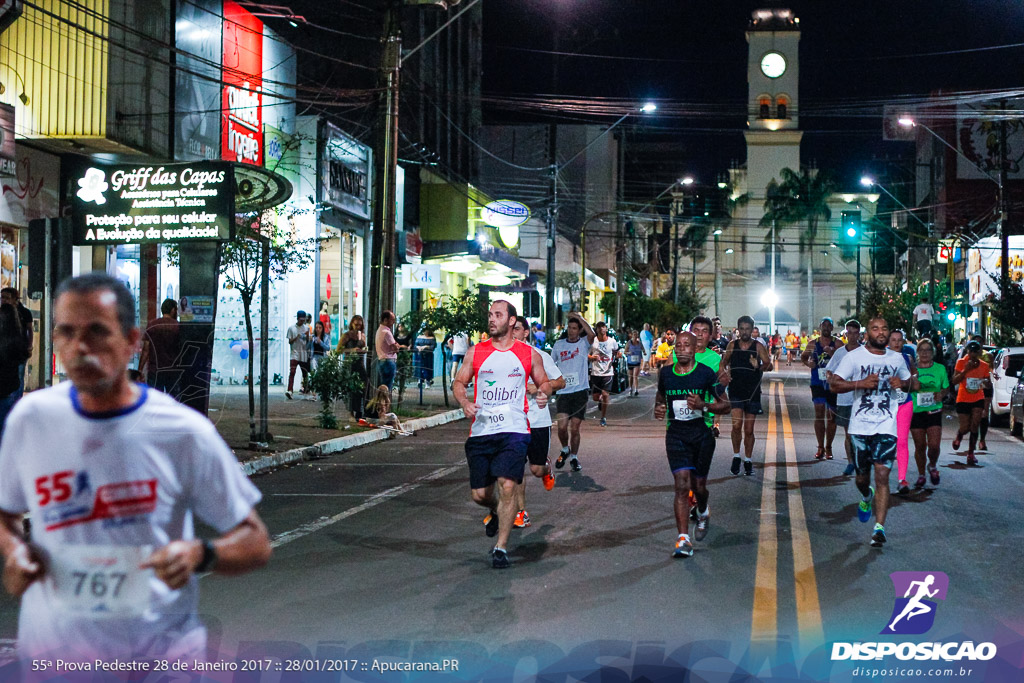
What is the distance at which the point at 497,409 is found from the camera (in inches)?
346

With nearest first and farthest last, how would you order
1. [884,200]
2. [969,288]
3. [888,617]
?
[888,617] → [969,288] → [884,200]

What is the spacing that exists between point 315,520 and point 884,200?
288 feet

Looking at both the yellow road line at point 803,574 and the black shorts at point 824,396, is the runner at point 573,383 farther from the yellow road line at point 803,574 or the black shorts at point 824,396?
the black shorts at point 824,396

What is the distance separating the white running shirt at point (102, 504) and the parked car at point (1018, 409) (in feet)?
64.2

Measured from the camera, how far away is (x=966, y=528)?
1034 cm

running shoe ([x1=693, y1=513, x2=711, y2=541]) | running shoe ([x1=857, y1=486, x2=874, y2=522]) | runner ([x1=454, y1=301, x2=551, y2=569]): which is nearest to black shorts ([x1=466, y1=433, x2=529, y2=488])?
runner ([x1=454, y1=301, x2=551, y2=569])

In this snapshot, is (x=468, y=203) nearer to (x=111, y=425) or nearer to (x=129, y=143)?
(x=129, y=143)

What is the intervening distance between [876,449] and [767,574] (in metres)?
2.11

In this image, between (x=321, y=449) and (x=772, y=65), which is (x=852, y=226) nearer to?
(x=321, y=449)

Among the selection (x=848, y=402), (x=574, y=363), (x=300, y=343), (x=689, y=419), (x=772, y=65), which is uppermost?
(x=772, y=65)

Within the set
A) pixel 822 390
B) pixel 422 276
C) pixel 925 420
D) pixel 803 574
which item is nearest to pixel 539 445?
pixel 803 574

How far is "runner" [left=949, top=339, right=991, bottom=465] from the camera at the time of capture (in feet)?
51.6

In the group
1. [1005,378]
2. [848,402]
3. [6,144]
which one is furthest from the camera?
[1005,378]

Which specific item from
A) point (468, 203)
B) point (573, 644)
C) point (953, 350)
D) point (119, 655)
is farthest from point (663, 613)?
point (468, 203)
